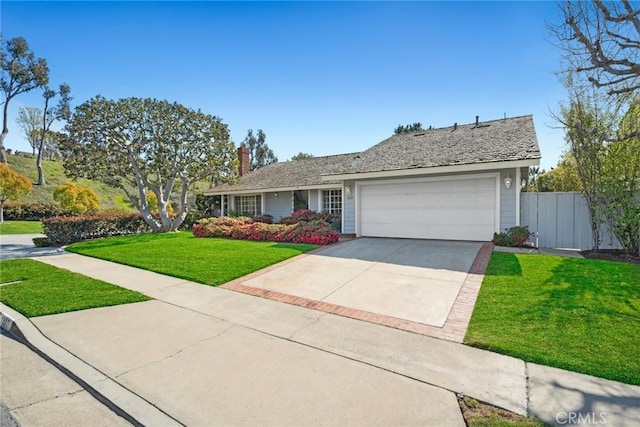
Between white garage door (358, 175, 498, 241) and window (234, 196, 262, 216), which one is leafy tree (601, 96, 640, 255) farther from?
window (234, 196, 262, 216)

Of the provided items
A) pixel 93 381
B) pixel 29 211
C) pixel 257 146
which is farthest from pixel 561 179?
pixel 29 211

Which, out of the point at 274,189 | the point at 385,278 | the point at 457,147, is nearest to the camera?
the point at 385,278

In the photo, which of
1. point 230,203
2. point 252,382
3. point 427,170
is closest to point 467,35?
point 427,170

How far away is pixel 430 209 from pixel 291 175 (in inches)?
391

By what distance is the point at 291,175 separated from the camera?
1928 centimetres

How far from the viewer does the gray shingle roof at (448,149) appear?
10555 millimetres

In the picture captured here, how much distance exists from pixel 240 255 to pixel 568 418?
27.7ft

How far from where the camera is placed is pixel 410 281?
21.2ft

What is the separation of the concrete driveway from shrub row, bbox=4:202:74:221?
26746 millimetres

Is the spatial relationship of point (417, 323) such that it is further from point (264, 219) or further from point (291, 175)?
point (291, 175)

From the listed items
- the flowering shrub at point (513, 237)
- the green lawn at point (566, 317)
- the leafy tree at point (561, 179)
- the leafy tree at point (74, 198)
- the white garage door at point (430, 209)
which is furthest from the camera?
the leafy tree at point (74, 198)

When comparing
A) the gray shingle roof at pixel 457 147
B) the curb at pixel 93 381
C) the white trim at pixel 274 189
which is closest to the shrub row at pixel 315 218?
the white trim at pixel 274 189
